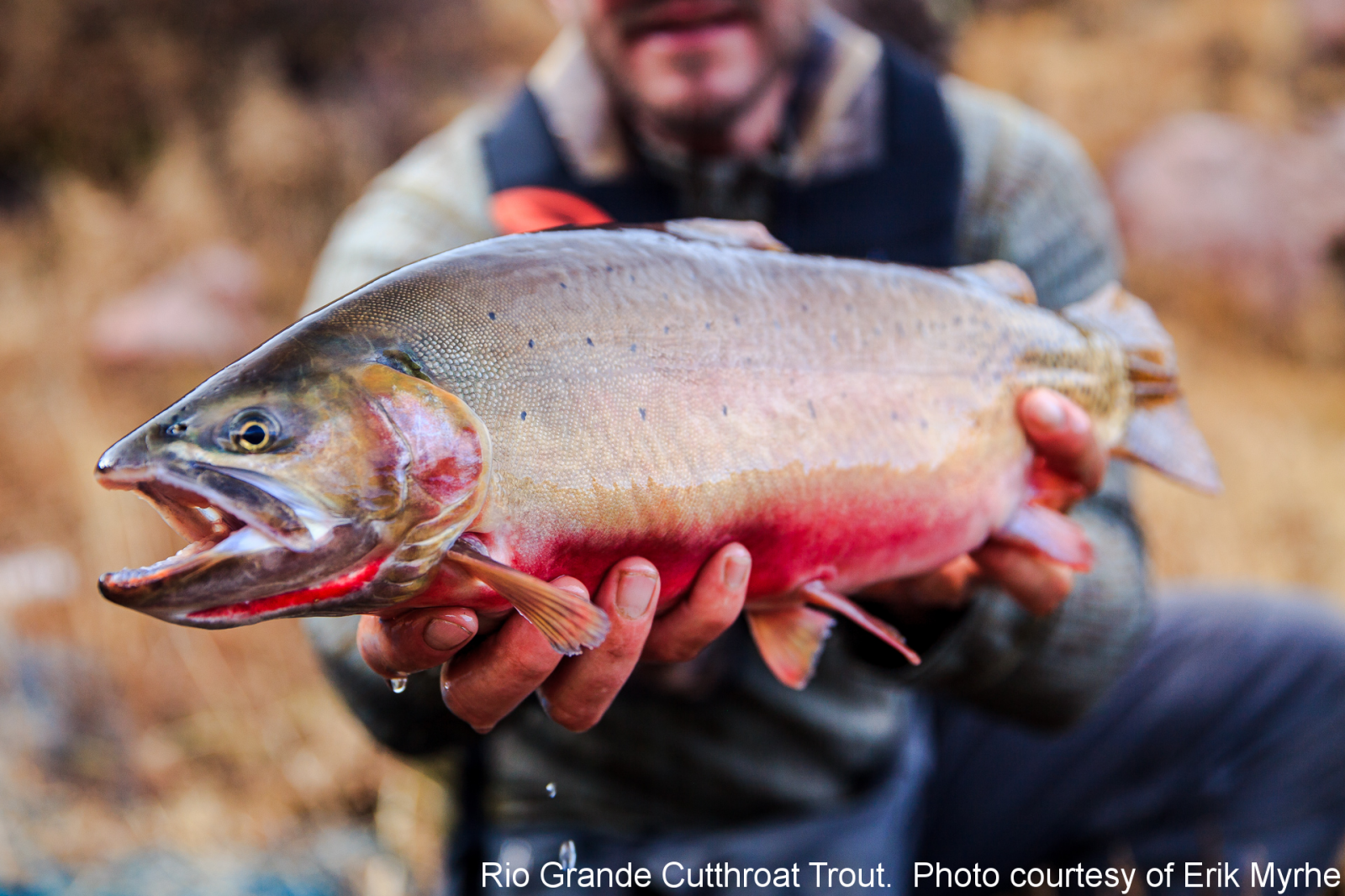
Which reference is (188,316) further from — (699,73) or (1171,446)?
(1171,446)

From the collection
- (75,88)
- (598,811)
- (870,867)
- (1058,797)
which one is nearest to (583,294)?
(598,811)

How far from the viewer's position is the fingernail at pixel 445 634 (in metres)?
0.99

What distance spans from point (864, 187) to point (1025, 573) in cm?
92

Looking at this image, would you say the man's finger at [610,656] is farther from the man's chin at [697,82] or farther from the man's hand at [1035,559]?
the man's chin at [697,82]

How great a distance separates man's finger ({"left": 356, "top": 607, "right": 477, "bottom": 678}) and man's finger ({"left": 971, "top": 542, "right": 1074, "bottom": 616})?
0.90m

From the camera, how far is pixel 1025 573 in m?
1.61

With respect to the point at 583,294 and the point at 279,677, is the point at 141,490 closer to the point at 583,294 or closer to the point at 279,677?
the point at 583,294

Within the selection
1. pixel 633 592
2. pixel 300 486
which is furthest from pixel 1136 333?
pixel 300 486

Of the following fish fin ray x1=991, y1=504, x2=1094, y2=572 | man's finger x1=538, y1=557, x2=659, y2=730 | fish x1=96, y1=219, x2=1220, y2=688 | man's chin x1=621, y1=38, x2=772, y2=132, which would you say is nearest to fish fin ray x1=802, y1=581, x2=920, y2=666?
fish x1=96, y1=219, x2=1220, y2=688

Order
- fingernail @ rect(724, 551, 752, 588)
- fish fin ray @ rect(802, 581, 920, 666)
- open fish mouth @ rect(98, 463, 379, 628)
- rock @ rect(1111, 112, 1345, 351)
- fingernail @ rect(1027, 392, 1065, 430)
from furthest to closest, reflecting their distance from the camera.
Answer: rock @ rect(1111, 112, 1345, 351) → fingernail @ rect(1027, 392, 1065, 430) → fish fin ray @ rect(802, 581, 920, 666) → fingernail @ rect(724, 551, 752, 588) → open fish mouth @ rect(98, 463, 379, 628)

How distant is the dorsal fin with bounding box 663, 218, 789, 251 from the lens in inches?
47.2

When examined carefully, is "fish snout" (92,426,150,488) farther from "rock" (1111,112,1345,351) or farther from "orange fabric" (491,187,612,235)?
"rock" (1111,112,1345,351)

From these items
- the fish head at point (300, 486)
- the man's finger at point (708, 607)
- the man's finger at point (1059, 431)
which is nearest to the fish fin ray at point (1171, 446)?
the man's finger at point (1059, 431)

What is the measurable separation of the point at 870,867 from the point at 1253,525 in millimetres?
2754
